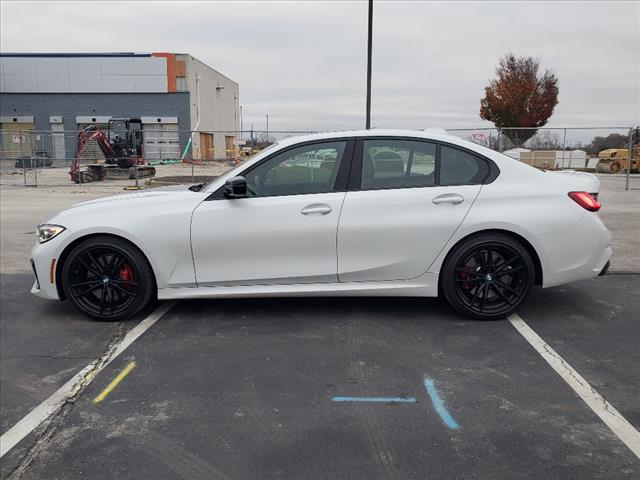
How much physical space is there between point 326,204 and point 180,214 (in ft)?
3.95

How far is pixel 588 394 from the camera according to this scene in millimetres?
3371

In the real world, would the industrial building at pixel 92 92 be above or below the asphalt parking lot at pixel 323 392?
above

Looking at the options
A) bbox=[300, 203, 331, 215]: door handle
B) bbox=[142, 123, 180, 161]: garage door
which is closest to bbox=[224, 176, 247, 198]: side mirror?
bbox=[300, 203, 331, 215]: door handle

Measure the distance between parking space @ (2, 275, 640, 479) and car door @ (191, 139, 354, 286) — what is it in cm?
46

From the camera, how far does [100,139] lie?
2336 centimetres

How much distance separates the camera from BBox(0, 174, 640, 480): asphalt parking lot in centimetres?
272

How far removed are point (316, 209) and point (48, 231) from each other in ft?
7.50

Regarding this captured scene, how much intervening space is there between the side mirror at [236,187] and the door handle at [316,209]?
1.65 feet

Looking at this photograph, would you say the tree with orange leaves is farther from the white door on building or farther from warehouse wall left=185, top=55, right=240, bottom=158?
the white door on building

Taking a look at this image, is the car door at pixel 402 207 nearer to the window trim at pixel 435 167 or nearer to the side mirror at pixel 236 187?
the window trim at pixel 435 167

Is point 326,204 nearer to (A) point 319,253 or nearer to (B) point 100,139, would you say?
(A) point 319,253

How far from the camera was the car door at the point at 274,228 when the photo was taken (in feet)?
14.8

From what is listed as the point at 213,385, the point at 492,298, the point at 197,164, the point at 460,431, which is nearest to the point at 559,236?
the point at 492,298

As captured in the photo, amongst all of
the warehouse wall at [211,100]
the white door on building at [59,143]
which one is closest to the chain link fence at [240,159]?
the white door on building at [59,143]
